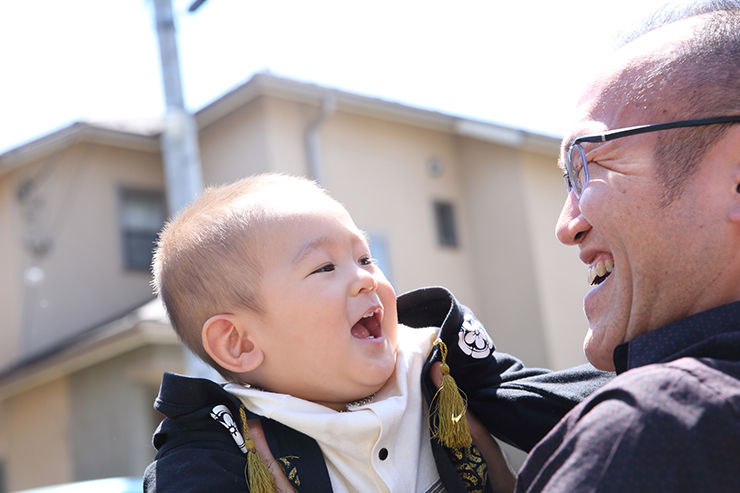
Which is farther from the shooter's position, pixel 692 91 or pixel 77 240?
pixel 77 240

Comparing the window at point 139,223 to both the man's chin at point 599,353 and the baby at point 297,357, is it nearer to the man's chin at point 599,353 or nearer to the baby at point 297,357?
the baby at point 297,357

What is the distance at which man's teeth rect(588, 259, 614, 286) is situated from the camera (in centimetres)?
179

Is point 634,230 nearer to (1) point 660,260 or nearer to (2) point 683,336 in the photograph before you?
(1) point 660,260

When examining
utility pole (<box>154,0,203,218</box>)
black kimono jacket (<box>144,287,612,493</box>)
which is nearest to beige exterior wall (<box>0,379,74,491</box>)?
utility pole (<box>154,0,203,218</box>)

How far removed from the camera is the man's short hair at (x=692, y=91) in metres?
1.56

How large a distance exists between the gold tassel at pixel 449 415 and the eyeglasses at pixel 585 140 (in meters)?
0.59

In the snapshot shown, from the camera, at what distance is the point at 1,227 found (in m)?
11.3

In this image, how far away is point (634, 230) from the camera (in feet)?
5.35

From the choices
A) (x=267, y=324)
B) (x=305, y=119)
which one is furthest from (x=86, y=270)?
(x=267, y=324)

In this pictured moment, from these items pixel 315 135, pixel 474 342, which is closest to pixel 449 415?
pixel 474 342

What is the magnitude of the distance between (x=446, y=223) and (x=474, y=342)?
1195 cm

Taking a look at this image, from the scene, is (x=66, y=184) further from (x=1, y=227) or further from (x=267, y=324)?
(x=267, y=324)

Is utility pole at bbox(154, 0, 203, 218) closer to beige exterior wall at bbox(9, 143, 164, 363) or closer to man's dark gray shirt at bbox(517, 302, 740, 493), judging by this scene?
man's dark gray shirt at bbox(517, 302, 740, 493)

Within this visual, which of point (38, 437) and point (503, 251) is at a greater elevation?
point (503, 251)
